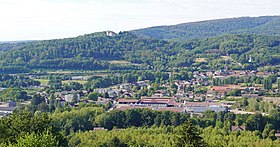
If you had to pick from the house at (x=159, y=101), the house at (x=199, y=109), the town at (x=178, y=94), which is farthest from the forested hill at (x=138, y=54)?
the house at (x=199, y=109)

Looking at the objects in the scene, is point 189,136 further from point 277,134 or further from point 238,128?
point 277,134

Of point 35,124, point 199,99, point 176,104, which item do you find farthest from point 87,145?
point 199,99

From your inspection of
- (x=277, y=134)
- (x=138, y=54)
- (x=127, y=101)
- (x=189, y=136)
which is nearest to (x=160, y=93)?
(x=127, y=101)

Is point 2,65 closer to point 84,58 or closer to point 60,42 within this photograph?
point 84,58

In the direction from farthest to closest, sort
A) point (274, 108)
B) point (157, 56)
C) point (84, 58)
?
point (157, 56)
point (84, 58)
point (274, 108)

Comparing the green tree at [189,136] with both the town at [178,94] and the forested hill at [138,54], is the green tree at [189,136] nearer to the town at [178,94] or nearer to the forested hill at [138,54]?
the town at [178,94]

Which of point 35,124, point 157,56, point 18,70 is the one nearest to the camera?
point 35,124

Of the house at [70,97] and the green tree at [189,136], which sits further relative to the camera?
the house at [70,97]

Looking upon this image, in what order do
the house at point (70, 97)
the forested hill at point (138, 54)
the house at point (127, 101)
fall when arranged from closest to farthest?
1. the house at point (127, 101)
2. the house at point (70, 97)
3. the forested hill at point (138, 54)

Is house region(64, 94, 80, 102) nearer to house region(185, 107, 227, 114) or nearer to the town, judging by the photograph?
the town
